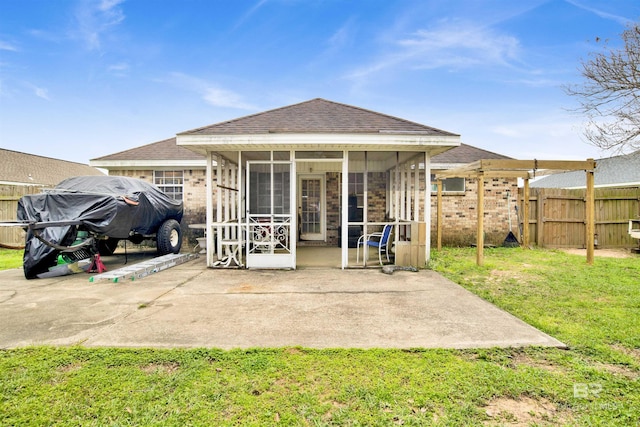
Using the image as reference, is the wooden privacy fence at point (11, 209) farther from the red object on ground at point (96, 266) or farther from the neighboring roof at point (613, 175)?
the neighboring roof at point (613, 175)

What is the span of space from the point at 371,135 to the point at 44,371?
5.68m

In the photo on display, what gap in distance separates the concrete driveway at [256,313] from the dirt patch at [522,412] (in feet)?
2.77

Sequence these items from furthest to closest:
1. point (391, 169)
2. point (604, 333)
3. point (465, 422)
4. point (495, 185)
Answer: point (495, 185) < point (391, 169) < point (604, 333) < point (465, 422)

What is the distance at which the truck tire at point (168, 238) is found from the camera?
8172mm

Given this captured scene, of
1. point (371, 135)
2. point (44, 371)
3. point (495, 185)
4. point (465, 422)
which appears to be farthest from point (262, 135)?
point (495, 185)

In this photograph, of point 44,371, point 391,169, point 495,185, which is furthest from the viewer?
point 495,185

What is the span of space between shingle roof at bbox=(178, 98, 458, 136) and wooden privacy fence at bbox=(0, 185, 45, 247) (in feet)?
27.5

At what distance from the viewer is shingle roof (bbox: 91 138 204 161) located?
1007 centimetres

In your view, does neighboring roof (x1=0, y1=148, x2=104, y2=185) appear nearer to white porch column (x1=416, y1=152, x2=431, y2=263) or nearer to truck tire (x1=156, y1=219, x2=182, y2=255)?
truck tire (x1=156, y1=219, x2=182, y2=255)

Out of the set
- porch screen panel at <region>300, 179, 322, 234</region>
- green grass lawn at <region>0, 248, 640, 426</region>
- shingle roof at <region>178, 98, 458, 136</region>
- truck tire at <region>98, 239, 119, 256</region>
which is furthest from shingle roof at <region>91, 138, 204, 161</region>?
green grass lawn at <region>0, 248, 640, 426</region>

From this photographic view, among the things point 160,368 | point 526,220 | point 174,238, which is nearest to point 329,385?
point 160,368

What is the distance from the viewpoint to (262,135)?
6.25 meters

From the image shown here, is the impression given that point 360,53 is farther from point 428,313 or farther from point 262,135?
point 428,313

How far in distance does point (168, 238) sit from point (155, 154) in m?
3.53
